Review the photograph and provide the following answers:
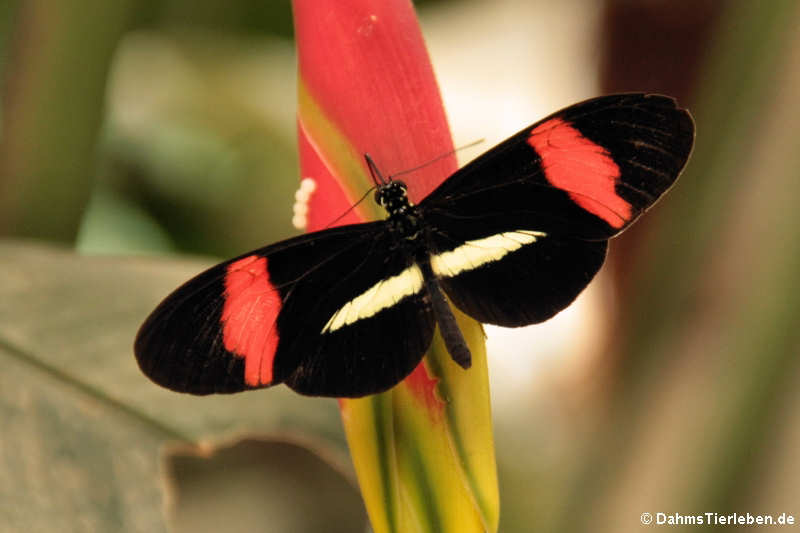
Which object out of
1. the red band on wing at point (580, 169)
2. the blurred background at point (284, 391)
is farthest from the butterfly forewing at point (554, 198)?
the blurred background at point (284, 391)

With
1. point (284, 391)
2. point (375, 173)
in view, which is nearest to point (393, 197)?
point (375, 173)

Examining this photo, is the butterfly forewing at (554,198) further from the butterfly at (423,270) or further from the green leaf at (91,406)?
the green leaf at (91,406)

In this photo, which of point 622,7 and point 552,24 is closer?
point 622,7

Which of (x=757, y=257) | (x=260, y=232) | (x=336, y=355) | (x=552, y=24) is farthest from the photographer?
(x=552, y=24)

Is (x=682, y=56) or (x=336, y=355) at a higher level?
(x=682, y=56)

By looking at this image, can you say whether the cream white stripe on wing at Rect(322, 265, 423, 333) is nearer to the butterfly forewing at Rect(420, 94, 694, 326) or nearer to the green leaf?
the butterfly forewing at Rect(420, 94, 694, 326)

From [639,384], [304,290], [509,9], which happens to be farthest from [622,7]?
[304,290]

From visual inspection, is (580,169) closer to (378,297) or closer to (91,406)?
(378,297)

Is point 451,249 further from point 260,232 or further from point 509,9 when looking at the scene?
point 509,9

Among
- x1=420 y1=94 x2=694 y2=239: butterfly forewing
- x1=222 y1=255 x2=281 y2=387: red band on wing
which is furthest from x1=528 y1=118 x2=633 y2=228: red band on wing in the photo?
x1=222 y1=255 x2=281 y2=387: red band on wing
